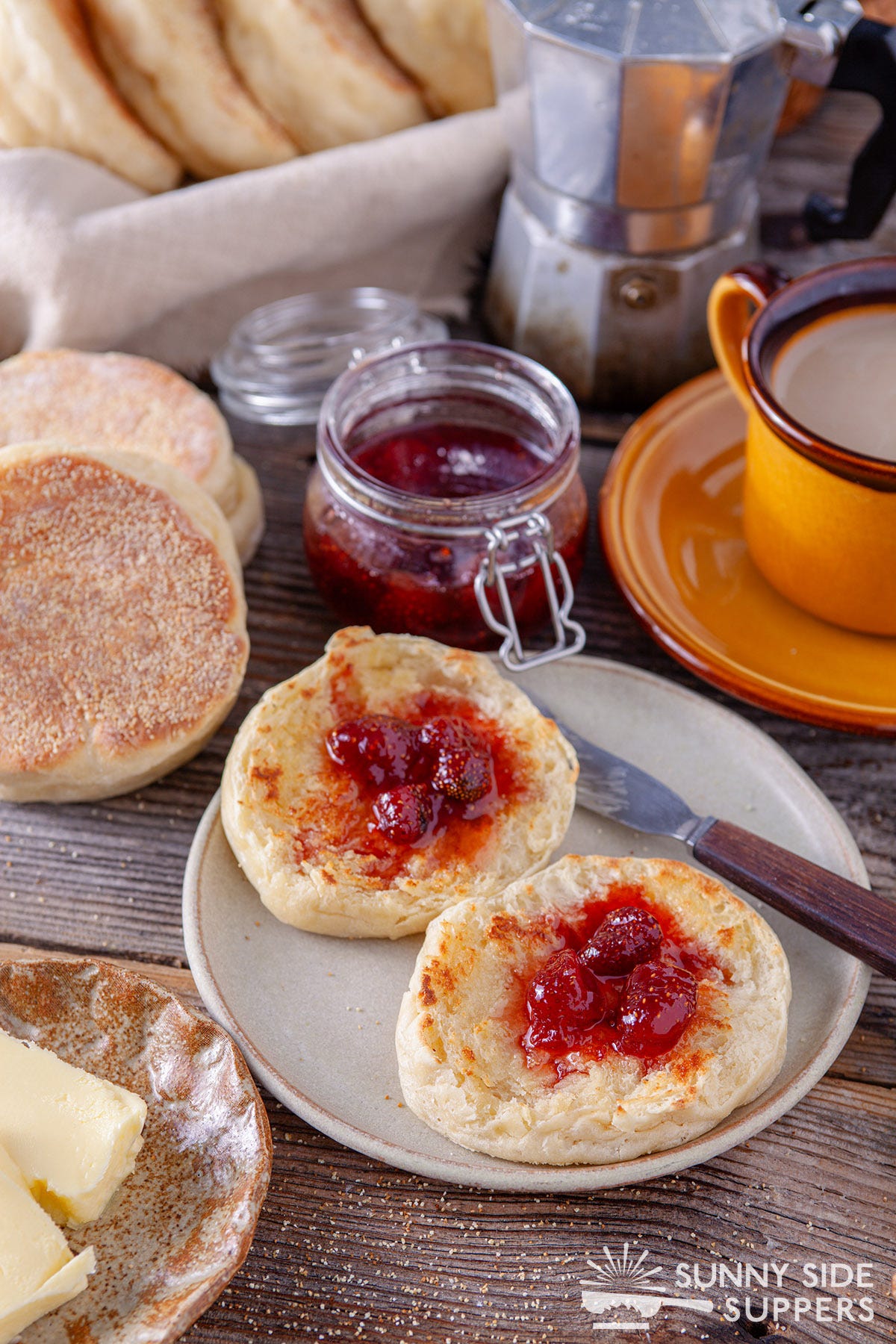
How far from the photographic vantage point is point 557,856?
222 centimetres

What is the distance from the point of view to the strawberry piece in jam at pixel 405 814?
6.74 ft

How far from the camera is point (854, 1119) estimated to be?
1932 millimetres

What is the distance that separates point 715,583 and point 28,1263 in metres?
1.84

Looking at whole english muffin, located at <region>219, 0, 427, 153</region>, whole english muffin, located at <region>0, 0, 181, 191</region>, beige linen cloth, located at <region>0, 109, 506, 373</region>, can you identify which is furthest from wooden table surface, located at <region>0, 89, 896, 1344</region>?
whole english muffin, located at <region>219, 0, 427, 153</region>

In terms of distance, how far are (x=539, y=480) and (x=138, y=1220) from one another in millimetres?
1448

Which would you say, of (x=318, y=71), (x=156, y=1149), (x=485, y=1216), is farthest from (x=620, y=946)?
(x=318, y=71)

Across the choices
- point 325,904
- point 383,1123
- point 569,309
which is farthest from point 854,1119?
point 569,309

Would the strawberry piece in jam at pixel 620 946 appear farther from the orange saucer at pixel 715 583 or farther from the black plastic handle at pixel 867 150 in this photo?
the black plastic handle at pixel 867 150

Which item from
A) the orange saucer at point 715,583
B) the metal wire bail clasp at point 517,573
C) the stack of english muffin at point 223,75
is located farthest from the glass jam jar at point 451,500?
the stack of english muffin at point 223,75

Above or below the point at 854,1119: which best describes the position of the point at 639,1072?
above

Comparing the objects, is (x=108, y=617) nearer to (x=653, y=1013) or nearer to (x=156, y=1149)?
(x=156, y=1149)

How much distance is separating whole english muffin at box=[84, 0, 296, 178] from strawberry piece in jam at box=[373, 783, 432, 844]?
1889 mm

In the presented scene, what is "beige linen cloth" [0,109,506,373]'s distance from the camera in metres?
2.95

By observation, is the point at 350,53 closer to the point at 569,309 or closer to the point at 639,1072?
the point at 569,309
